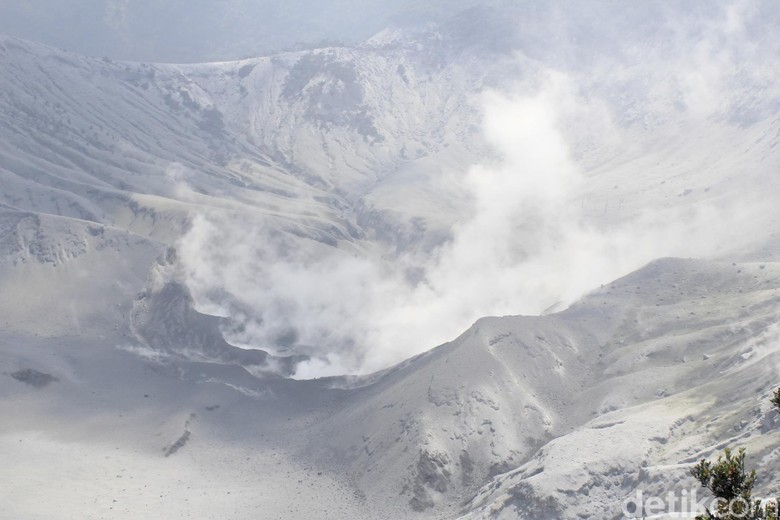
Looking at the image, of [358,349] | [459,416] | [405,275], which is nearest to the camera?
[459,416]

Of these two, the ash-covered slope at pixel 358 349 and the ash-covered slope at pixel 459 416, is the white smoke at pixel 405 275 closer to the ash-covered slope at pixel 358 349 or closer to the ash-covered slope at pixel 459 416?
the ash-covered slope at pixel 358 349

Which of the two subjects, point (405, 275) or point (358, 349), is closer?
point (358, 349)

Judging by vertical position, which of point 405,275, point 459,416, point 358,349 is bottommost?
point 459,416

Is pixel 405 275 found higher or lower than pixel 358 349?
higher

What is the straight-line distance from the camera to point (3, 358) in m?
104

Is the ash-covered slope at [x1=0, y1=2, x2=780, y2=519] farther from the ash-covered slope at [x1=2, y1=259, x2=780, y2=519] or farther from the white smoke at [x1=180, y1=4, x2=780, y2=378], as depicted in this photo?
the white smoke at [x1=180, y1=4, x2=780, y2=378]

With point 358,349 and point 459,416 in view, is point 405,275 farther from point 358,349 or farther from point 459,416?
point 459,416

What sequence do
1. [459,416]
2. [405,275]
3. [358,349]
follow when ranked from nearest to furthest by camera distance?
[459,416] < [358,349] < [405,275]

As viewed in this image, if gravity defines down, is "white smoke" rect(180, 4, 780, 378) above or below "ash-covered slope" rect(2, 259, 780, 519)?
above

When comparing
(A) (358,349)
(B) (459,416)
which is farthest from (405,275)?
(B) (459,416)

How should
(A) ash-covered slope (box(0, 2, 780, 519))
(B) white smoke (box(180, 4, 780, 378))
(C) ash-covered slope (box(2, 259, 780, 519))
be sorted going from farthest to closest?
(B) white smoke (box(180, 4, 780, 378)), (A) ash-covered slope (box(0, 2, 780, 519)), (C) ash-covered slope (box(2, 259, 780, 519))

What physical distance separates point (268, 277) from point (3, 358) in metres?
51.3

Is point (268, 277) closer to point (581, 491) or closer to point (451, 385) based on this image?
point (451, 385)

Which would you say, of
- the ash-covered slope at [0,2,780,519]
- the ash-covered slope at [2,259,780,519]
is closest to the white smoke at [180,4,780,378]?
the ash-covered slope at [0,2,780,519]
